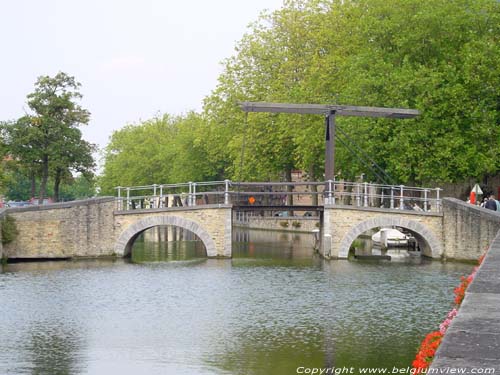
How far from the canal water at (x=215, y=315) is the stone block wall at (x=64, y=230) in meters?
0.94

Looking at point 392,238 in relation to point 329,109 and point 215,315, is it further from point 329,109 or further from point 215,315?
point 215,315

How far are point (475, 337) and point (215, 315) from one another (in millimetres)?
12800

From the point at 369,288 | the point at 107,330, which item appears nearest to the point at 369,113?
the point at 369,288

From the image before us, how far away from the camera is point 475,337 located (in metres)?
6.97

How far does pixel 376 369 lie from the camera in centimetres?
1388

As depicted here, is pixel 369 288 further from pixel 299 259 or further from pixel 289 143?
pixel 289 143

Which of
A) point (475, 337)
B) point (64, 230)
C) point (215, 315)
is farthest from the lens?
point (64, 230)

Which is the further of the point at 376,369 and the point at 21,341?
the point at 21,341

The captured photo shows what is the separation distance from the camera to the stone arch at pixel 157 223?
3275 centimetres

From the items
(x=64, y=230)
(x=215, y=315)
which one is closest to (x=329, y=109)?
(x=64, y=230)

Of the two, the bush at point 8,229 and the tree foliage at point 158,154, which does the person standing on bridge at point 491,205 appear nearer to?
the bush at point 8,229

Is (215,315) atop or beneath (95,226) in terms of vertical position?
beneath

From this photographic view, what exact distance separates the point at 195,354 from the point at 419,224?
19.3 m

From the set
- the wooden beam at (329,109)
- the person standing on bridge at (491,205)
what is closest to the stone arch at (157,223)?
the wooden beam at (329,109)
